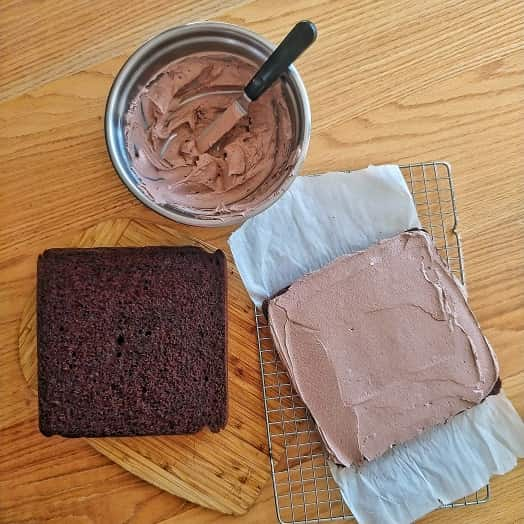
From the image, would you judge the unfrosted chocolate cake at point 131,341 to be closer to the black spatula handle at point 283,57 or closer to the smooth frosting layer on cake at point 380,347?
the smooth frosting layer on cake at point 380,347

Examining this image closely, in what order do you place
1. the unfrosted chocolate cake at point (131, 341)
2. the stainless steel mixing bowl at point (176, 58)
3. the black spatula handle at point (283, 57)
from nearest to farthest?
the black spatula handle at point (283, 57)
the stainless steel mixing bowl at point (176, 58)
the unfrosted chocolate cake at point (131, 341)

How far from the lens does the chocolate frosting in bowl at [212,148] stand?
1.37 meters

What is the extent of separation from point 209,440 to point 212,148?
646 mm

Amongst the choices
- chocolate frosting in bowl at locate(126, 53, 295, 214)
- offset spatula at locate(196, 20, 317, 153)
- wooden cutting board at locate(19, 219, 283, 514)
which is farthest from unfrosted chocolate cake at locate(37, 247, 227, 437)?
offset spatula at locate(196, 20, 317, 153)

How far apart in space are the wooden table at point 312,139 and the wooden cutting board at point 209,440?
0.10ft

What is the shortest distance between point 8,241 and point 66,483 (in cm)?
55

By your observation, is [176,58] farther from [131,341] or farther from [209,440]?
[209,440]

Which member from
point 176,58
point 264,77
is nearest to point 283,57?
point 264,77

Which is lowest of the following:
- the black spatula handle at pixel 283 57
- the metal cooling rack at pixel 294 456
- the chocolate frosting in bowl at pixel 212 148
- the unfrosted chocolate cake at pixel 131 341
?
the metal cooling rack at pixel 294 456

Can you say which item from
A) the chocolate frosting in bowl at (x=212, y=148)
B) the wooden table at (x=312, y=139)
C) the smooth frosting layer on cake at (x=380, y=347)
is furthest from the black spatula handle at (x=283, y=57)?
the smooth frosting layer on cake at (x=380, y=347)

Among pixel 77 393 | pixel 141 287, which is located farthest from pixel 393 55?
pixel 77 393

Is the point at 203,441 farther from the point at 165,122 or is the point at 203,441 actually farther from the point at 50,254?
the point at 165,122

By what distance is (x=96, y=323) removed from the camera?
144 centimetres

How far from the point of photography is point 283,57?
119 centimetres
